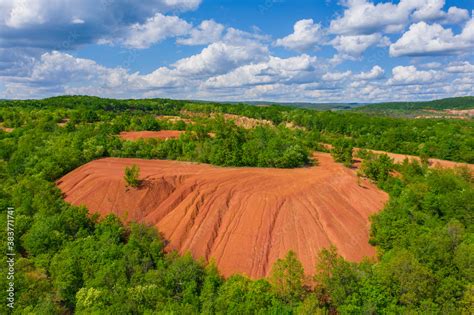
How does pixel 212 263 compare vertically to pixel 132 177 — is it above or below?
below

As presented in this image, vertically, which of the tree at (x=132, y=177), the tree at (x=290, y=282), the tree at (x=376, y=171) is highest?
the tree at (x=132, y=177)

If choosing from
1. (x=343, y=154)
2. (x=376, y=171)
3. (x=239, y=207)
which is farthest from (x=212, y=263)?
(x=343, y=154)

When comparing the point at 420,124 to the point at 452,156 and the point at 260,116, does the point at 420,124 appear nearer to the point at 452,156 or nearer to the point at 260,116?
the point at 452,156

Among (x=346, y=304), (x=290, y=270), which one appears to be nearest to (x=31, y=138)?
(x=290, y=270)

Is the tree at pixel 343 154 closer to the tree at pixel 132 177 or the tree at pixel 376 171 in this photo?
the tree at pixel 376 171

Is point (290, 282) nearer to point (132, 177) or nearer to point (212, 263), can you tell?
point (212, 263)

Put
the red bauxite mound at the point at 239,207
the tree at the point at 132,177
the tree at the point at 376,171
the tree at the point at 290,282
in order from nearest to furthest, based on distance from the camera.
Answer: the tree at the point at 290,282 → the red bauxite mound at the point at 239,207 → the tree at the point at 132,177 → the tree at the point at 376,171

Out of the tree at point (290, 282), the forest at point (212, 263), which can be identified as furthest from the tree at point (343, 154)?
the tree at point (290, 282)

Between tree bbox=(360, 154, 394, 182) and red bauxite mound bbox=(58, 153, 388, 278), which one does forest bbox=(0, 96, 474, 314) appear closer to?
tree bbox=(360, 154, 394, 182)
